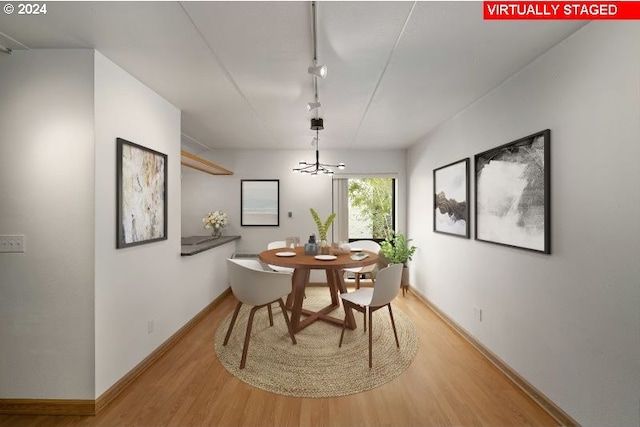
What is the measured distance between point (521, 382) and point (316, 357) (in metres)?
1.59

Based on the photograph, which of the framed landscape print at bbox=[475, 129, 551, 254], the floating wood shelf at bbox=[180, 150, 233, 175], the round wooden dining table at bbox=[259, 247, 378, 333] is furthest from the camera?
the floating wood shelf at bbox=[180, 150, 233, 175]

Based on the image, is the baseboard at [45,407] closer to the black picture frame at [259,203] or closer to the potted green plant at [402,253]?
the black picture frame at [259,203]

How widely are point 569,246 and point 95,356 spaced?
10.3 ft

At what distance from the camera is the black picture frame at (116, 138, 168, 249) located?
1970mm

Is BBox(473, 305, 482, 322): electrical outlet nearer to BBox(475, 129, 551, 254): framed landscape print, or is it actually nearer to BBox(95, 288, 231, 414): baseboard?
BBox(475, 129, 551, 254): framed landscape print

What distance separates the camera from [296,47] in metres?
1.71

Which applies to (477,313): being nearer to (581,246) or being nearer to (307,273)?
(581,246)

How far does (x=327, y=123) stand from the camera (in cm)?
324

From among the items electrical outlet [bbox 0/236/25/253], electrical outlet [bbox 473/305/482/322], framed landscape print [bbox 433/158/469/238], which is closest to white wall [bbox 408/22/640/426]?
electrical outlet [bbox 473/305/482/322]

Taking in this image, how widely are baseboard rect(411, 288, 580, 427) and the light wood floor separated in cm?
4

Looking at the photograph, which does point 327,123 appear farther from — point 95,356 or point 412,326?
point 95,356

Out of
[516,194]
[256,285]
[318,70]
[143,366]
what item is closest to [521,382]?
[516,194]

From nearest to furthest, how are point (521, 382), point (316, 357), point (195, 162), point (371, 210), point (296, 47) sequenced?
point (296, 47), point (521, 382), point (316, 357), point (195, 162), point (371, 210)

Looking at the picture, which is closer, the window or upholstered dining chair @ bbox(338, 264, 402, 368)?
upholstered dining chair @ bbox(338, 264, 402, 368)
